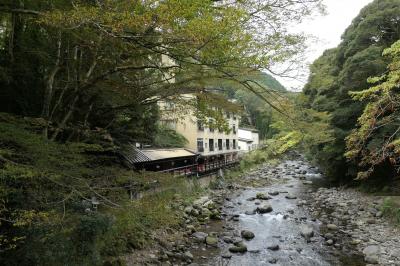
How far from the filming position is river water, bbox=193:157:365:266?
11805 millimetres

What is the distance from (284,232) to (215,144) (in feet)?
65.7

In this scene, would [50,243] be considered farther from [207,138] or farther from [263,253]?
[207,138]

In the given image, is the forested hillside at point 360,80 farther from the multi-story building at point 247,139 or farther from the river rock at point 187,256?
the multi-story building at point 247,139

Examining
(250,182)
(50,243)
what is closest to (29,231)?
(50,243)

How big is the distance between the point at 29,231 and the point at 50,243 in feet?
2.36

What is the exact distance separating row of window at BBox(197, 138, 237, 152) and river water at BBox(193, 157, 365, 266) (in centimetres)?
721

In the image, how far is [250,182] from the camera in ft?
101

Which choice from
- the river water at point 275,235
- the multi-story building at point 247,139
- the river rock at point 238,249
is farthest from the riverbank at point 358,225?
the multi-story building at point 247,139

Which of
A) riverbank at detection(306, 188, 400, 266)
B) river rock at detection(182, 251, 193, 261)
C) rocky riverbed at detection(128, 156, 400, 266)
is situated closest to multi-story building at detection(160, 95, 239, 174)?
rocky riverbed at detection(128, 156, 400, 266)

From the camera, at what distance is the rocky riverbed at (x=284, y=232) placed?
11.8m

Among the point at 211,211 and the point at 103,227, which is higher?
the point at 103,227

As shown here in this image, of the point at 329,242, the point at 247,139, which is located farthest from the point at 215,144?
the point at 329,242

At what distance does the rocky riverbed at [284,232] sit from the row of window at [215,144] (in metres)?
7.79

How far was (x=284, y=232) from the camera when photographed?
15273 mm
